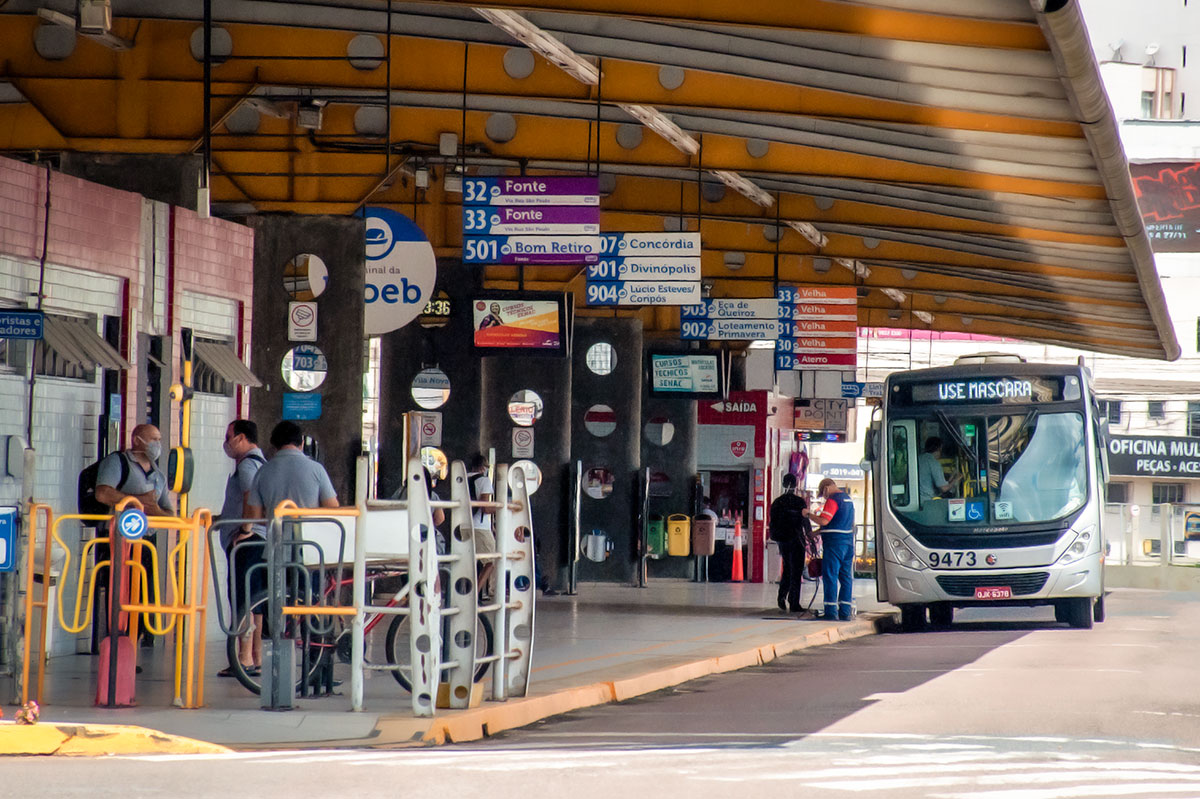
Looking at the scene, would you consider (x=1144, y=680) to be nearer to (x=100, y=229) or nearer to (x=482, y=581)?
(x=482, y=581)

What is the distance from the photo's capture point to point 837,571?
2198 cm

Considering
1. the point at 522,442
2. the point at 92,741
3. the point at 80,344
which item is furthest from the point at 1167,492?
the point at 92,741

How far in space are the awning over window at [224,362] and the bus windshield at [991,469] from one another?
838 cm

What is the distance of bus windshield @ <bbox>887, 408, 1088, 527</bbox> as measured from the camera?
20344mm

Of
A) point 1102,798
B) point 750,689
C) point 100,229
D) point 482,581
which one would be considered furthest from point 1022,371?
point 1102,798

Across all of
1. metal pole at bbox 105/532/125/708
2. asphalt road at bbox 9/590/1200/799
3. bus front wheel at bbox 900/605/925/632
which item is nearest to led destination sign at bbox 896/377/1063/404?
bus front wheel at bbox 900/605/925/632

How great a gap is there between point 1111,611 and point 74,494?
18.3 metres

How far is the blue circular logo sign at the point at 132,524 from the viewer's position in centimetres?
1047

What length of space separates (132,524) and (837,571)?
13.1 m

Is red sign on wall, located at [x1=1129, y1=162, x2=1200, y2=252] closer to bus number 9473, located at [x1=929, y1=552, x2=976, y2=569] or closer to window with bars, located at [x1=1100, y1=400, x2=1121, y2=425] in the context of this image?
bus number 9473, located at [x1=929, y1=552, x2=976, y2=569]

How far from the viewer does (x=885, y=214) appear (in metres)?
23.6

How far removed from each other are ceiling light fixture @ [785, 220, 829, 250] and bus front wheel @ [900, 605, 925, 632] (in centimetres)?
648

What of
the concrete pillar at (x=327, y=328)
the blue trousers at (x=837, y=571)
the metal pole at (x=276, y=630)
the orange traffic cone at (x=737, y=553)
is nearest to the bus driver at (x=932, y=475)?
the blue trousers at (x=837, y=571)

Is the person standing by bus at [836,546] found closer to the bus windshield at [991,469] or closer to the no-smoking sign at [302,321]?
the bus windshield at [991,469]
